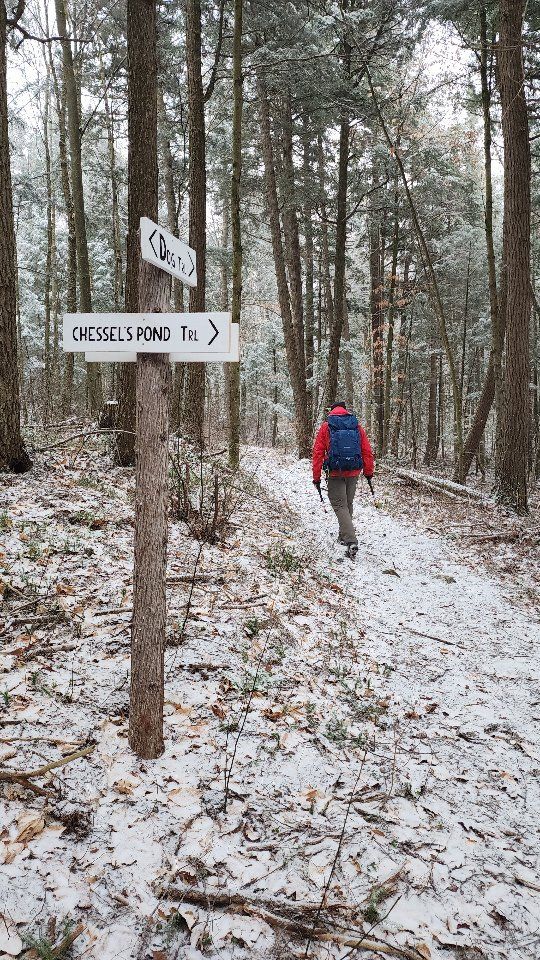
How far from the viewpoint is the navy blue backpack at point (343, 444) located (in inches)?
314

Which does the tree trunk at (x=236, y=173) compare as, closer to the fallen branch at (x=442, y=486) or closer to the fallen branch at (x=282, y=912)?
the fallen branch at (x=442, y=486)

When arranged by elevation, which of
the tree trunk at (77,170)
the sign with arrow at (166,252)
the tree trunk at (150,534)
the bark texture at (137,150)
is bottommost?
the tree trunk at (150,534)

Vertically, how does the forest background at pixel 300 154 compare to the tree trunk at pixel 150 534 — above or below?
above

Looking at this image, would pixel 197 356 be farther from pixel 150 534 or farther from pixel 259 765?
pixel 259 765

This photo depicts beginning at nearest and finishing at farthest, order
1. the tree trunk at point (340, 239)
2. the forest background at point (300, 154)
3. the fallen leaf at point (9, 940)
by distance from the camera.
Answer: the fallen leaf at point (9, 940) → the forest background at point (300, 154) → the tree trunk at point (340, 239)

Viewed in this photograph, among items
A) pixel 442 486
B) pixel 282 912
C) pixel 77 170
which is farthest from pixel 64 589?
pixel 77 170

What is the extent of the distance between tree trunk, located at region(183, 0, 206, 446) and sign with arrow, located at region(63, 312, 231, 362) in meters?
6.29

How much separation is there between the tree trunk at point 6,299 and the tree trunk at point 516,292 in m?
8.24

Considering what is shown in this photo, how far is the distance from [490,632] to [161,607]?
4.11 metres

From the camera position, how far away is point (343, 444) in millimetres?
7965

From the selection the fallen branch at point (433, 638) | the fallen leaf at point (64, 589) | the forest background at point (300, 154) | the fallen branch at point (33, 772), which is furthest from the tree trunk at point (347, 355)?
the fallen branch at point (33, 772)

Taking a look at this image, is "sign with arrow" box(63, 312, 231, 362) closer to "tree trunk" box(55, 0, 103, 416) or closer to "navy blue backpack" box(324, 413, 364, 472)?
"navy blue backpack" box(324, 413, 364, 472)

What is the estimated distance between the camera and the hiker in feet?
26.2

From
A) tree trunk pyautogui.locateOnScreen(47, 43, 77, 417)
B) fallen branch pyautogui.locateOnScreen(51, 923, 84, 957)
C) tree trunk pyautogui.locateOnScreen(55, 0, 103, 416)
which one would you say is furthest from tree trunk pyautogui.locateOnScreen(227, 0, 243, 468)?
fallen branch pyautogui.locateOnScreen(51, 923, 84, 957)
